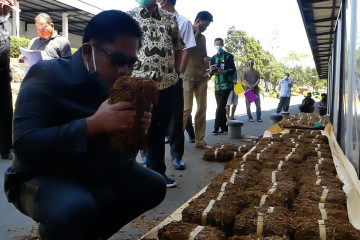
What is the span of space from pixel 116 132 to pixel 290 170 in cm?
252

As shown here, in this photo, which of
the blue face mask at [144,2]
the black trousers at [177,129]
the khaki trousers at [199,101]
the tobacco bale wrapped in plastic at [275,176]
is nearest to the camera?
the tobacco bale wrapped in plastic at [275,176]

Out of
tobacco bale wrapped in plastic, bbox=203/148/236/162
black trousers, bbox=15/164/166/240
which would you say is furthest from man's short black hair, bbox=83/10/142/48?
tobacco bale wrapped in plastic, bbox=203/148/236/162

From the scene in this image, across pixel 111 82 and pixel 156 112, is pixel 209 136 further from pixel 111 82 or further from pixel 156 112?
pixel 111 82

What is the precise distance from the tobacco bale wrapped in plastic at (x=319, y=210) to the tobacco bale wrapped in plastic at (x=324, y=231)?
0.14m

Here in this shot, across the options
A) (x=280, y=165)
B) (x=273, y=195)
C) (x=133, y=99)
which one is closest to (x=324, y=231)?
(x=273, y=195)

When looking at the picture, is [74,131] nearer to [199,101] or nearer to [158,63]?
[158,63]

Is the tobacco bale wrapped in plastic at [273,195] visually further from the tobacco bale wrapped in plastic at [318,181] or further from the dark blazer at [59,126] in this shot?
the dark blazer at [59,126]

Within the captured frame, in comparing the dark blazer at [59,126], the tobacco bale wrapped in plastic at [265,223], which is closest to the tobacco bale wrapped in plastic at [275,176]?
the tobacco bale wrapped in plastic at [265,223]

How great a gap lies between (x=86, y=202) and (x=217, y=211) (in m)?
0.97

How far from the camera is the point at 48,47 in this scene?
5.20 m

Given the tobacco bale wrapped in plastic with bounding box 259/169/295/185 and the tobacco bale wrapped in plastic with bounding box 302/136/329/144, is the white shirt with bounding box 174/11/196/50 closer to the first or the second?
the tobacco bale wrapped in plastic with bounding box 259/169/295/185

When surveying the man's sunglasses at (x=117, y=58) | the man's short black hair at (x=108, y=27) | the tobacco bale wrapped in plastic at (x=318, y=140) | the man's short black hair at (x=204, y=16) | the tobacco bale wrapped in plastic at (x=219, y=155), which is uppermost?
the man's short black hair at (x=204, y=16)

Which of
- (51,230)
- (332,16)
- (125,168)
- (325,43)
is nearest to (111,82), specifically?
(125,168)

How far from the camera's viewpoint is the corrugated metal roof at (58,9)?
21617 mm
